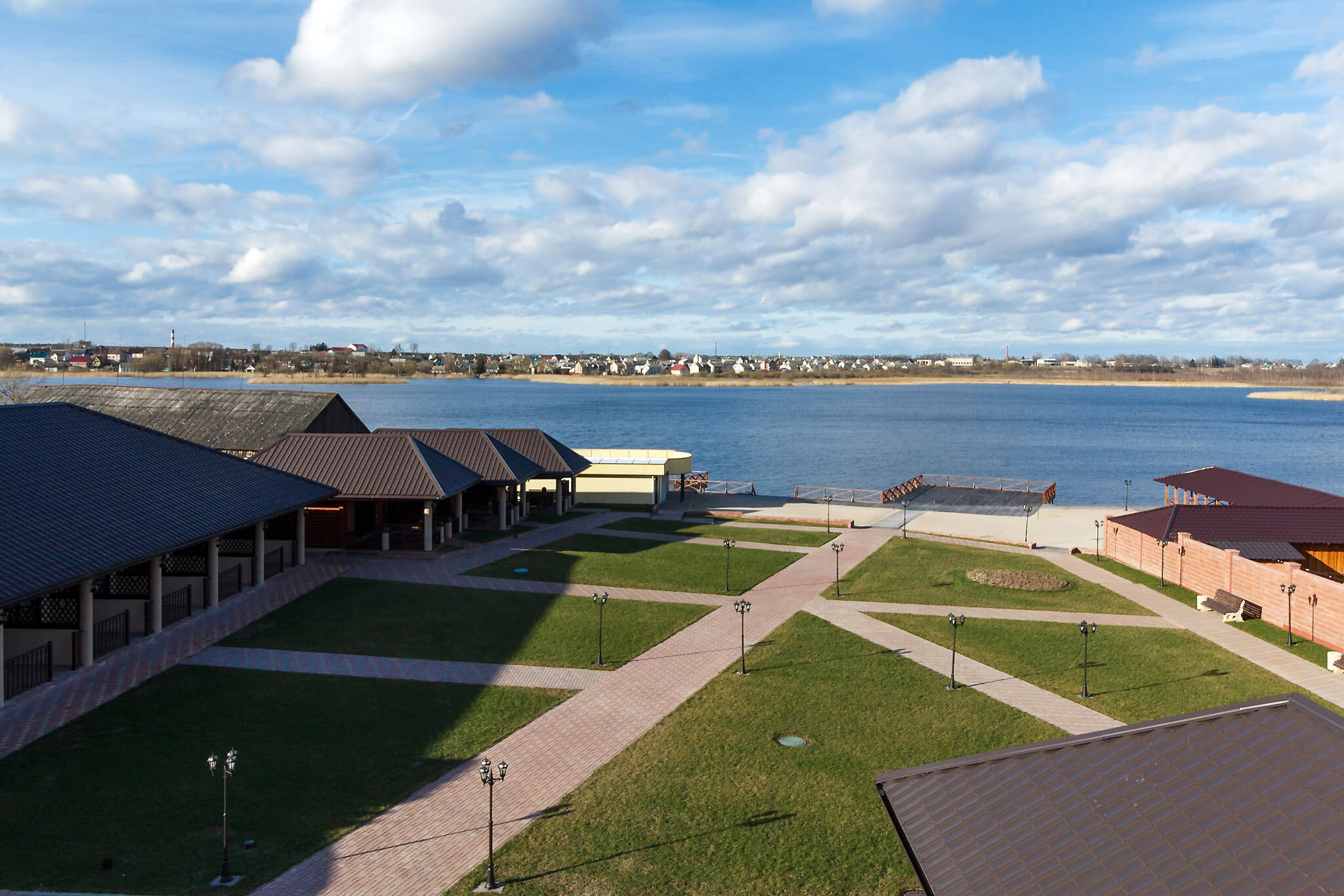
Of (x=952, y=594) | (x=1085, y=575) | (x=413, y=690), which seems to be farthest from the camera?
(x=1085, y=575)

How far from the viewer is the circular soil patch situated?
29203 mm

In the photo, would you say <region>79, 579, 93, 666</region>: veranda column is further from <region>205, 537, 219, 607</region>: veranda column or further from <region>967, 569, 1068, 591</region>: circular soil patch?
<region>967, 569, 1068, 591</region>: circular soil patch

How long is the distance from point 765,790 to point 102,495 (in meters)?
16.9

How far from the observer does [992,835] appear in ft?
24.6

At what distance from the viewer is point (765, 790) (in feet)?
48.2

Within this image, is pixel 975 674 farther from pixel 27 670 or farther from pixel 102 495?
pixel 102 495

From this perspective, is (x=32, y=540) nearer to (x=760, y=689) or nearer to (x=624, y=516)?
(x=760, y=689)

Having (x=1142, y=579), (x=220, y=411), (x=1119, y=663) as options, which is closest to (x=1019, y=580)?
(x=1142, y=579)

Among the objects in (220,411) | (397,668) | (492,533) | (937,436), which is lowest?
(397,668)

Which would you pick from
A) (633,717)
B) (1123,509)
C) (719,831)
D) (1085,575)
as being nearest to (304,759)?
(633,717)

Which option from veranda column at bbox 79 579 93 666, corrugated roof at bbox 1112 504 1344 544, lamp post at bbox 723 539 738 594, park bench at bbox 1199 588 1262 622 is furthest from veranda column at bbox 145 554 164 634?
corrugated roof at bbox 1112 504 1344 544

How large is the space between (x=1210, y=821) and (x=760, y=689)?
1327cm

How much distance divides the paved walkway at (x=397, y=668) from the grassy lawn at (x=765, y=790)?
3.21 m

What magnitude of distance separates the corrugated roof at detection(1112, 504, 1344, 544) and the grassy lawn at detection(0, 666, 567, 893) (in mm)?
23505
